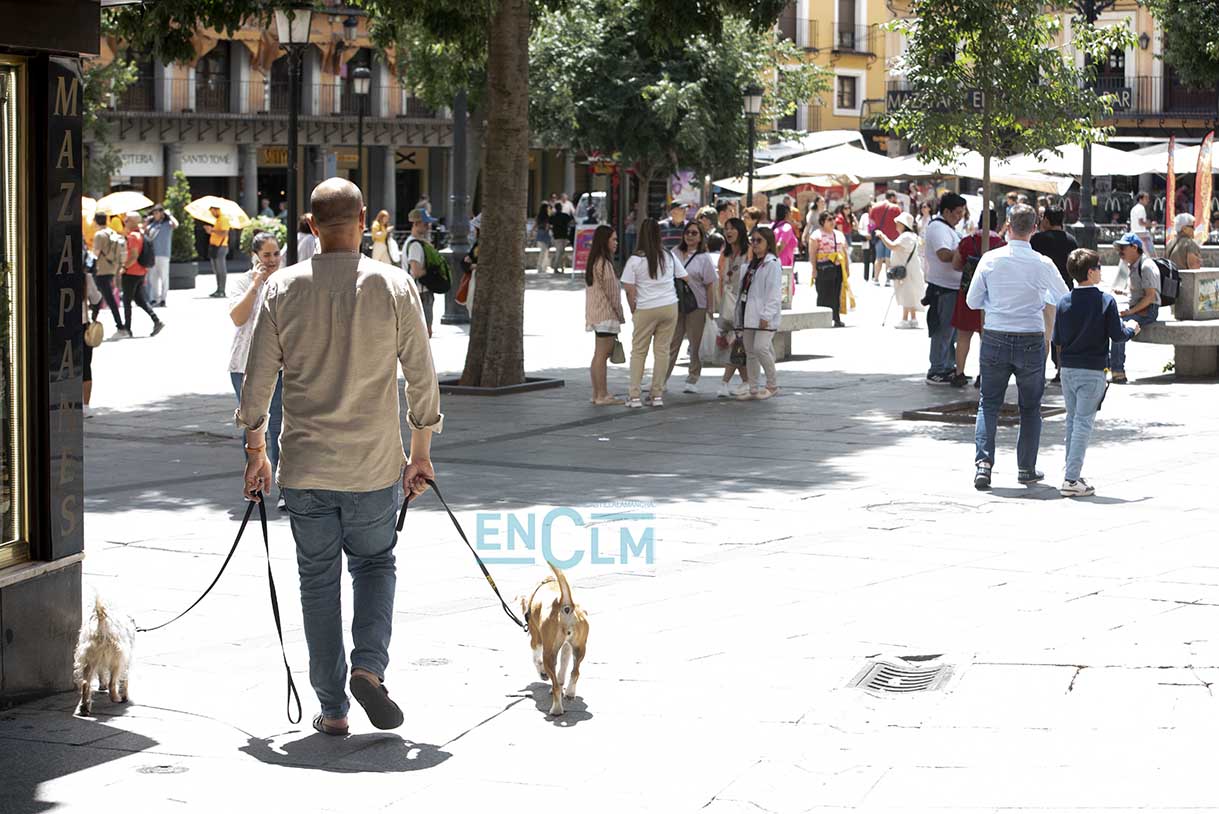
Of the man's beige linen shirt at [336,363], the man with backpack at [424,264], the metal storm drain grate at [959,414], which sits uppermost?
the man with backpack at [424,264]

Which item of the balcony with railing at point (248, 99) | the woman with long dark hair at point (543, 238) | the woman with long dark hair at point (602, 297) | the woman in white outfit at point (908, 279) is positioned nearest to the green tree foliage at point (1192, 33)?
the woman with long dark hair at point (543, 238)

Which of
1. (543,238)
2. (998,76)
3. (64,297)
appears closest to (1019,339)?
(998,76)

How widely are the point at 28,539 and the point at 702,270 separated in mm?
10918

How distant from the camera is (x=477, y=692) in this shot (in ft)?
20.9

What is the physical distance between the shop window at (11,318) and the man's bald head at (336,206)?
3.60 ft

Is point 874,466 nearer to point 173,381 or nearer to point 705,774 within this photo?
point 705,774

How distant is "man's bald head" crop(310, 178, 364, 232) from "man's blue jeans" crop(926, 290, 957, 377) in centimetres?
1137

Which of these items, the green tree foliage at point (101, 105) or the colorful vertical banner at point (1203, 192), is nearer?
the colorful vertical banner at point (1203, 192)

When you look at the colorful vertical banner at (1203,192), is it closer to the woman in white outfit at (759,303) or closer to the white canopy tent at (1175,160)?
the white canopy tent at (1175,160)

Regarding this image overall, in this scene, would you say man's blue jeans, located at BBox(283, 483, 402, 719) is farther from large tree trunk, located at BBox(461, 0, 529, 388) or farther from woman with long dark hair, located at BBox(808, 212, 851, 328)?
woman with long dark hair, located at BBox(808, 212, 851, 328)

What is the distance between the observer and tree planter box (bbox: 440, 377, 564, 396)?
53.9ft

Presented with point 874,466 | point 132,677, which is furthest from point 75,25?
point 874,466

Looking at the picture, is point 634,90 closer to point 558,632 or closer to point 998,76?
point 998,76

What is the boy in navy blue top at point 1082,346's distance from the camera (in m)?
10.9
